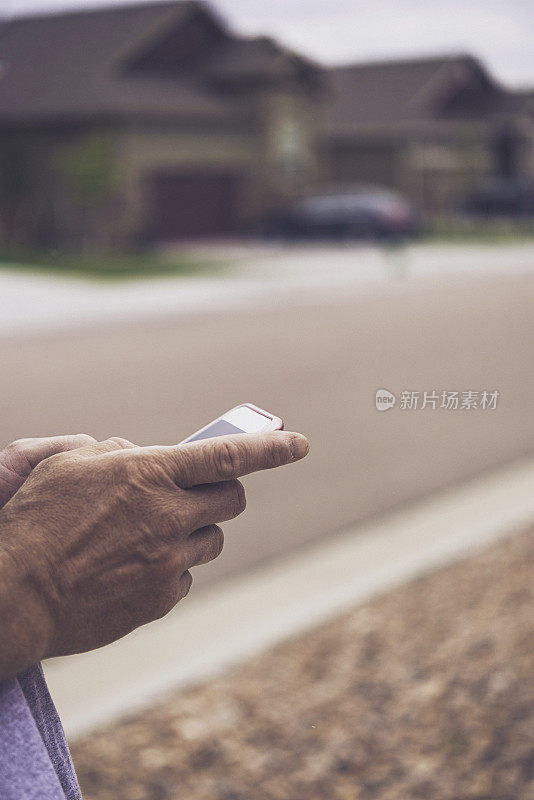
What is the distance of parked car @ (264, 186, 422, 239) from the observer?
23859 millimetres

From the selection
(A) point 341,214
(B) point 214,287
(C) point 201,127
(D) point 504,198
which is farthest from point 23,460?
(A) point 341,214

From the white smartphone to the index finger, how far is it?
0.04 meters

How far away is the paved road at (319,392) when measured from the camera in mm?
4695

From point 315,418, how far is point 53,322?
6890 mm

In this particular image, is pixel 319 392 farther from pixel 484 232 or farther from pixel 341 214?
pixel 341 214

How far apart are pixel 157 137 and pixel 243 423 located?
22.7 m

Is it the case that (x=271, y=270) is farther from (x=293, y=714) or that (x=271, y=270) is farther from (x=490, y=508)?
(x=293, y=714)

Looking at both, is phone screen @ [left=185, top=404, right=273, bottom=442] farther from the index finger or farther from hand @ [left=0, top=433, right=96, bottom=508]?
hand @ [left=0, top=433, right=96, bottom=508]

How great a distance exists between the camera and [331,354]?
995 centimetres

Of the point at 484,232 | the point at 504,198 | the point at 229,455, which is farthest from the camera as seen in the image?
the point at 484,232

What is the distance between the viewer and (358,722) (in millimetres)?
3326

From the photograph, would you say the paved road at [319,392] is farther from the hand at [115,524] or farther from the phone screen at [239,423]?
the hand at [115,524]

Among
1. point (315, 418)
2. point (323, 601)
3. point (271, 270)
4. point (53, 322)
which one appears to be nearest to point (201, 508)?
point (323, 601)

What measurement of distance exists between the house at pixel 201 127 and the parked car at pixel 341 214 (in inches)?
17.4
